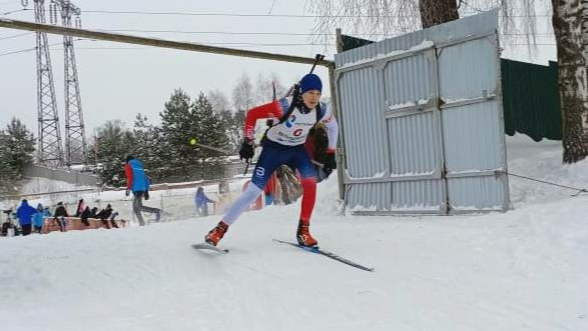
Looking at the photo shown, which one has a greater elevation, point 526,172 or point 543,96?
point 543,96

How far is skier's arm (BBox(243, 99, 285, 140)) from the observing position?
5.80 meters

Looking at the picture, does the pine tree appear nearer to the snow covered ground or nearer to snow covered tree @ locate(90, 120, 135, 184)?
snow covered tree @ locate(90, 120, 135, 184)

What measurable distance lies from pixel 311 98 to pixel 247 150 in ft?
2.79

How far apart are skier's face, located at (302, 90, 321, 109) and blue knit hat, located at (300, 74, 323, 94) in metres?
0.03

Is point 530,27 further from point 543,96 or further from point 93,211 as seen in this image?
point 93,211

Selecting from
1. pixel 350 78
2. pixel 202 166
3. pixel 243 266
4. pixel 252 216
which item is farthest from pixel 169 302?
pixel 202 166

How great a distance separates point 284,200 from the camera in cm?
1193

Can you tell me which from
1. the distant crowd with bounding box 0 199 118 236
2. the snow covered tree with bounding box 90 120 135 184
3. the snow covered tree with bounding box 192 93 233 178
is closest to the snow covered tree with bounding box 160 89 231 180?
the snow covered tree with bounding box 192 93 233 178

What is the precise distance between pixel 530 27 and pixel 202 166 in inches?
1330

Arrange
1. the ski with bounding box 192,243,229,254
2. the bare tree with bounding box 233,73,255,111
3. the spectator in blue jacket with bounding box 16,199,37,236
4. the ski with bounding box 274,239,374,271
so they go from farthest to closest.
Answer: the bare tree with bounding box 233,73,255,111
the spectator in blue jacket with bounding box 16,199,37,236
the ski with bounding box 192,243,229,254
the ski with bounding box 274,239,374,271

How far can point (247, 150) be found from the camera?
18.6 ft

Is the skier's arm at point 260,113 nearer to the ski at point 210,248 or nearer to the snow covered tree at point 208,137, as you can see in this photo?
the ski at point 210,248

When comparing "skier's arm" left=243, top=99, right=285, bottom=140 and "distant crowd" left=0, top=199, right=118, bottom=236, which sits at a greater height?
"skier's arm" left=243, top=99, right=285, bottom=140

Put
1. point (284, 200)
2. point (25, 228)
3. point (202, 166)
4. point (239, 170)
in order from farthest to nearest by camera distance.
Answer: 1. point (239, 170)
2. point (202, 166)
3. point (25, 228)
4. point (284, 200)
